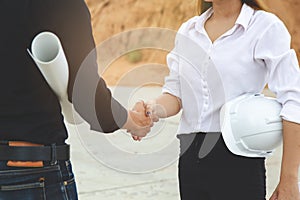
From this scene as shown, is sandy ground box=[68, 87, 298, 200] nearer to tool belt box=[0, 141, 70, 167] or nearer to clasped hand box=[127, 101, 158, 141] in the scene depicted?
clasped hand box=[127, 101, 158, 141]

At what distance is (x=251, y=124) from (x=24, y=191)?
861mm

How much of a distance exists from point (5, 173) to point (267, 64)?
3.36ft

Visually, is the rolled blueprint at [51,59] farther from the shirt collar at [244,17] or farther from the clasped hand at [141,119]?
the shirt collar at [244,17]

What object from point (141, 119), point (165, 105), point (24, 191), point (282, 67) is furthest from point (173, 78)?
point (24, 191)

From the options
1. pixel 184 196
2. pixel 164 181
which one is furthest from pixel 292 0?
pixel 184 196

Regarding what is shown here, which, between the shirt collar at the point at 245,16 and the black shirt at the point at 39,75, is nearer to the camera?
the black shirt at the point at 39,75

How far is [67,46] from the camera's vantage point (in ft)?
6.29

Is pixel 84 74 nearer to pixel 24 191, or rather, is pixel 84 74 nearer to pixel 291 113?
pixel 24 191

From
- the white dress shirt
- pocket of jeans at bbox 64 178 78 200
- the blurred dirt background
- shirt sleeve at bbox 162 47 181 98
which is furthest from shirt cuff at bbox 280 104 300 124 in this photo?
the blurred dirt background

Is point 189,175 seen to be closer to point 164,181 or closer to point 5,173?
point 5,173

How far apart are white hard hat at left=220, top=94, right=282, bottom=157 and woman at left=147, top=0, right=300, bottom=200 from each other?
5 centimetres

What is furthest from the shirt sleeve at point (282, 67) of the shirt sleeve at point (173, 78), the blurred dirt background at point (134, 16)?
the blurred dirt background at point (134, 16)

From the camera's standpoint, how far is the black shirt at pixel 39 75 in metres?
1.89

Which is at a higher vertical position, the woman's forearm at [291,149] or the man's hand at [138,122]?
the man's hand at [138,122]
